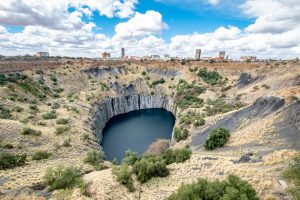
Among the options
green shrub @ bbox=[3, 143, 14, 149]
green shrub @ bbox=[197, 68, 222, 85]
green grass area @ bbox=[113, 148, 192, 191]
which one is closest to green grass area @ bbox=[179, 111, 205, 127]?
green grass area @ bbox=[113, 148, 192, 191]

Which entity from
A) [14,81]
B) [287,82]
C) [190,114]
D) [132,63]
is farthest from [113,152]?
[132,63]

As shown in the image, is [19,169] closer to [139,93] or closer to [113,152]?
[113,152]

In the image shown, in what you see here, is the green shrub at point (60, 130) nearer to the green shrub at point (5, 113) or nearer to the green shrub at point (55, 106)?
the green shrub at point (5, 113)

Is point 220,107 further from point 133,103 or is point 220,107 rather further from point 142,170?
point 133,103

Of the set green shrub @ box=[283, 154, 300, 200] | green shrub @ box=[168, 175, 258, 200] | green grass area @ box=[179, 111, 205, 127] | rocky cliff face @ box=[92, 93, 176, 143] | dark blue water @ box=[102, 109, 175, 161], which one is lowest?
dark blue water @ box=[102, 109, 175, 161]

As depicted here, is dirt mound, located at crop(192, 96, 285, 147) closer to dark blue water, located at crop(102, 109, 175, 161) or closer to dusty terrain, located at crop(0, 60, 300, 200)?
dusty terrain, located at crop(0, 60, 300, 200)

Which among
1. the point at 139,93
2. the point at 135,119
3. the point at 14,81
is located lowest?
the point at 135,119
